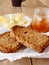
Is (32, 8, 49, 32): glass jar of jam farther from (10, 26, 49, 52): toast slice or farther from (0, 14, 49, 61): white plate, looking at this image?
(0, 14, 49, 61): white plate

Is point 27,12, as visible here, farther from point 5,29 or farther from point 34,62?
point 34,62

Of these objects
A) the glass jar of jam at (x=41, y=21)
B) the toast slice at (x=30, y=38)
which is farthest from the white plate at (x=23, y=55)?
the glass jar of jam at (x=41, y=21)

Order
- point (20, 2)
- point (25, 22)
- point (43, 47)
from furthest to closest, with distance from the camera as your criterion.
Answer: point (20, 2), point (25, 22), point (43, 47)

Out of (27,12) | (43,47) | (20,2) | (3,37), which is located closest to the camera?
(43,47)

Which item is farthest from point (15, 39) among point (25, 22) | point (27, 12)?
point (27, 12)

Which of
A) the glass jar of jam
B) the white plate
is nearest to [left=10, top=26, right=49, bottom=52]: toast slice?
the white plate

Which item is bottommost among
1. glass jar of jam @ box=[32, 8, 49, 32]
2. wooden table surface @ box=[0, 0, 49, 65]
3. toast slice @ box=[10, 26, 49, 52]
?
wooden table surface @ box=[0, 0, 49, 65]
